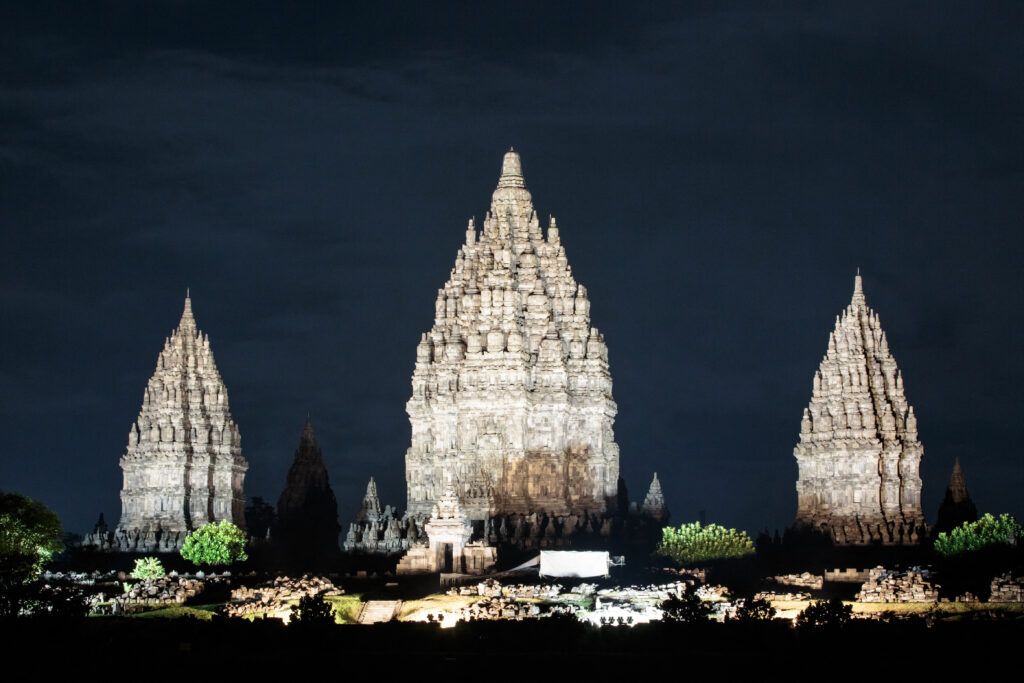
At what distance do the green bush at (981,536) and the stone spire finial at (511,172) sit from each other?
32.0 m

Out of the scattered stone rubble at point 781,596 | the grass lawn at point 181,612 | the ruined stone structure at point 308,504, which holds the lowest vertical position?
the grass lawn at point 181,612

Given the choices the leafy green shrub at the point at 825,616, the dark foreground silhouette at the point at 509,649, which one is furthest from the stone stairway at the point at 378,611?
the leafy green shrub at the point at 825,616

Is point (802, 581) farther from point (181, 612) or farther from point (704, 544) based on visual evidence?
point (181, 612)

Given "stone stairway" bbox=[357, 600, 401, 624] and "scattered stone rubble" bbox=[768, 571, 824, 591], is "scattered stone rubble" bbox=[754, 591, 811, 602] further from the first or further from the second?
"stone stairway" bbox=[357, 600, 401, 624]

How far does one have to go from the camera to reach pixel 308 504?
410 feet

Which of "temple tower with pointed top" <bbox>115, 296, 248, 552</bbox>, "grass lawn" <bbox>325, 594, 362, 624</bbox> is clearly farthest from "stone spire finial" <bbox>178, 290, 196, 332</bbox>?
"grass lawn" <bbox>325, 594, 362, 624</bbox>

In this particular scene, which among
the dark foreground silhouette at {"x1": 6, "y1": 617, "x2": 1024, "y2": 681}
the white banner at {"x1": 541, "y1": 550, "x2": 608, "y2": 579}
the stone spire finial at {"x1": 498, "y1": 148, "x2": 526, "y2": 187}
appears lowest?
the dark foreground silhouette at {"x1": 6, "y1": 617, "x2": 1024, "y2": 681}

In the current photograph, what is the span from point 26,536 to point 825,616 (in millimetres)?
30066

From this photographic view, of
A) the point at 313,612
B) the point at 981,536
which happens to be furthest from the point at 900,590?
the point at 313,612

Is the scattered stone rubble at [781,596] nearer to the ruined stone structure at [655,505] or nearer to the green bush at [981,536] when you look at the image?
the green bush at [981,536]

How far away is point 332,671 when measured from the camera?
6806 centimetres

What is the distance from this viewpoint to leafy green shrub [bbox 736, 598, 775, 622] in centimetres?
7775

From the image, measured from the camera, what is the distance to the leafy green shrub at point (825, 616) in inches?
2911

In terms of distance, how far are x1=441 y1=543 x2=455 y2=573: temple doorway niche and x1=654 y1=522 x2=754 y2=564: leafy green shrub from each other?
33.8 ft
